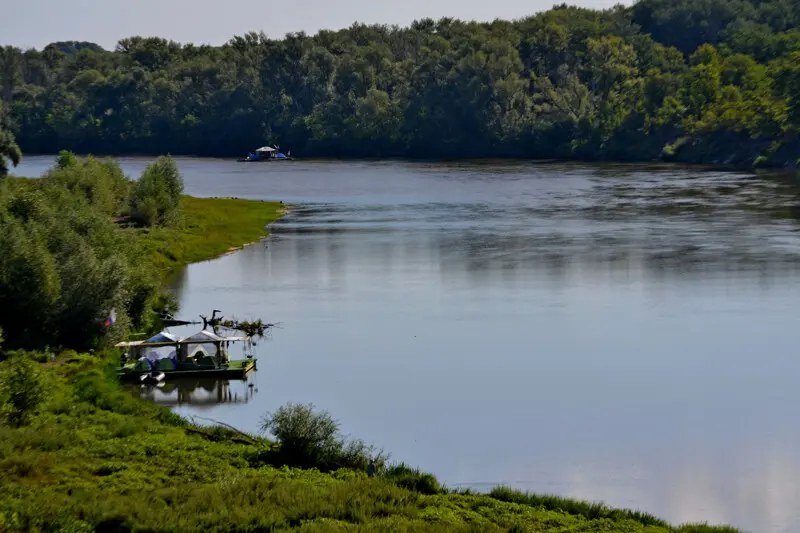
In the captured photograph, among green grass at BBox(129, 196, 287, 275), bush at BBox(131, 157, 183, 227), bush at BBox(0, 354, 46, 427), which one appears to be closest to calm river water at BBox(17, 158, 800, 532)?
green grass at BBox(129, 196, 287, 275)

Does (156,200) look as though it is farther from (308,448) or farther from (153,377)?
(308,448)

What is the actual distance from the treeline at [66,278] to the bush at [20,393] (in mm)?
5330

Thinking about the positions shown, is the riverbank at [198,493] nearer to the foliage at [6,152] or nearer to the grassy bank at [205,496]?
the grassy bank at [205,496]

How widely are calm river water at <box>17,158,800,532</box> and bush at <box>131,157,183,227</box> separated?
839 cm

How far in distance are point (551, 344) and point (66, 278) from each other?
20.4m

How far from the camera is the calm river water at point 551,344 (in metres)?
33.4

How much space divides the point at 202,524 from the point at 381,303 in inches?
1335

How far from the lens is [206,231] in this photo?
86.8 meters

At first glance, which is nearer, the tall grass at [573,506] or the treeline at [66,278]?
the tall grass at [573,506]

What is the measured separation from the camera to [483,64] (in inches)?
7402

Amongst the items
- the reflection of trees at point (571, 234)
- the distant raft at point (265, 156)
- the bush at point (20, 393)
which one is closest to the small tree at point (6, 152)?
the reflection of trees at point (571, 234)

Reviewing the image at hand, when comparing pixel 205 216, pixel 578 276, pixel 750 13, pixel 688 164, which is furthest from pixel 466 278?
pixel 750 13

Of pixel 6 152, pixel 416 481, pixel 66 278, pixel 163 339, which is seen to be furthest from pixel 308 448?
pixel 6 152

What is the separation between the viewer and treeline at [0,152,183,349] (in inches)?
1807
